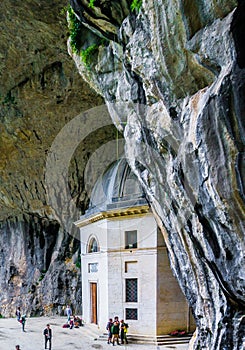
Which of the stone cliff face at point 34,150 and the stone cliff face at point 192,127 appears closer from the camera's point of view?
the stone cliff face at point 192,127

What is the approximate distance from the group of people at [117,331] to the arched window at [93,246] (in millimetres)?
3743

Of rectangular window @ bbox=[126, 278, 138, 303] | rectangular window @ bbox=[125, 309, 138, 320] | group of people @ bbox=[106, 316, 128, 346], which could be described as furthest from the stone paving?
rectangular window @ bbox=[126, 278, 138, 303]

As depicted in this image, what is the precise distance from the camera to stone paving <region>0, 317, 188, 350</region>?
1321cm

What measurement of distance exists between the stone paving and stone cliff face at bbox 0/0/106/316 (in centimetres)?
539

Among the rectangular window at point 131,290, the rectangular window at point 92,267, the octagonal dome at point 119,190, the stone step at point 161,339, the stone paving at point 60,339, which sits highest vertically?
the octagonal dome at point 119,190

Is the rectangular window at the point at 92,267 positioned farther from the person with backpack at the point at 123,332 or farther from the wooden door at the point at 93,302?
the person with backpack at the point at 123,332

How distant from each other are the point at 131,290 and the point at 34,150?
10777mm

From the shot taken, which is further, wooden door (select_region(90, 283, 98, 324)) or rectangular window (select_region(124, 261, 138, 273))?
wooden door (select_region(90, 283, 98, 324))

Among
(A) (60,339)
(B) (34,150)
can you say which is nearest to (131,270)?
(A) (60,339)

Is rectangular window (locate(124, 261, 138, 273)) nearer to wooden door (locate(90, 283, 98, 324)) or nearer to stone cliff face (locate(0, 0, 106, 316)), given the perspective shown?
wooden door (locate(90, 283, 98, 324))

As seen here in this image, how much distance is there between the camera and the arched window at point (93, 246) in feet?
55.4

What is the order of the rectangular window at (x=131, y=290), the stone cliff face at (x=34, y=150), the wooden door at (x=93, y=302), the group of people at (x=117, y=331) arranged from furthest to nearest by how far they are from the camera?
the wooden door at (x=93, y=302), the stone cliff face at (x=34, y=150), the rectangular window at (x=131, y=290), the group of people at (x=117, y=331)

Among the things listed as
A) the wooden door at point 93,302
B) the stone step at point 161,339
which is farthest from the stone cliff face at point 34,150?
the stone step at point 161,339

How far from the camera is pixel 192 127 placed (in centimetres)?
696
